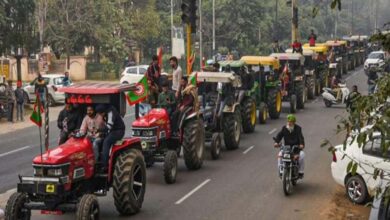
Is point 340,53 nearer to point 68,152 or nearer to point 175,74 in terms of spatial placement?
point 175,74

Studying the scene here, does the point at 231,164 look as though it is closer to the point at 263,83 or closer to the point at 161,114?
the point at 161,114

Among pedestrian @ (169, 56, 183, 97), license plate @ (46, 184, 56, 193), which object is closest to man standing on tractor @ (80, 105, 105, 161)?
license plate @ (46, 184, 56, 193)

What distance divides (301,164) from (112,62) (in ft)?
147

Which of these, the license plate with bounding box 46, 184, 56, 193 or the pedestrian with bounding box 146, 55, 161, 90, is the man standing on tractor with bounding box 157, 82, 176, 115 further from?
the license plate with bounding box 46, 184, 56, 193

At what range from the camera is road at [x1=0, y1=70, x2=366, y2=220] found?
41.4 feet

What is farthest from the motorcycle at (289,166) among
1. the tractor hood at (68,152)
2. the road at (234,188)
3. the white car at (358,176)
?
the tractor hood at (68,152)

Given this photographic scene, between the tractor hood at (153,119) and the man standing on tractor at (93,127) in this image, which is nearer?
the man standing on tractor at (93,127)

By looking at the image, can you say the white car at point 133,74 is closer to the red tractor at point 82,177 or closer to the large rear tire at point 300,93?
the large rear tire at point 300,93

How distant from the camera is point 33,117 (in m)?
11.2

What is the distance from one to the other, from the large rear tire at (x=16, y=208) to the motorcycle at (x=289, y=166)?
17.9 feet

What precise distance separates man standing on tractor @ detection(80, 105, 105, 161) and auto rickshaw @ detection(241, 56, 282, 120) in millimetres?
13873

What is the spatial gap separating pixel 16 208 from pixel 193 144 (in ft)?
19.4

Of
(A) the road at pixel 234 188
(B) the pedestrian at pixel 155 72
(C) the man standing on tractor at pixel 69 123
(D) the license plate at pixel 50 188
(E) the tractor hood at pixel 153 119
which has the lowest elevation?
(A) the road at pixel 234 188

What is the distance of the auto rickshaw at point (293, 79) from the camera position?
92.5ft
